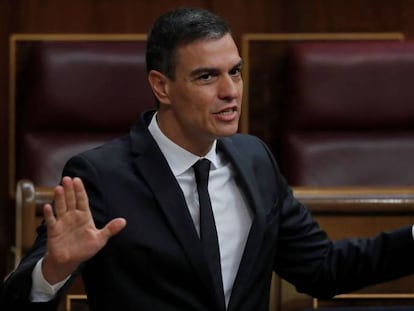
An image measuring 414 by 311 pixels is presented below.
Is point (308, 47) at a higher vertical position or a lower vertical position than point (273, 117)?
higher

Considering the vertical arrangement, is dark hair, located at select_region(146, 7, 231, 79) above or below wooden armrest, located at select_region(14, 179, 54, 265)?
above

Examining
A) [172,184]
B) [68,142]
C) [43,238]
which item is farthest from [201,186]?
[68,142]

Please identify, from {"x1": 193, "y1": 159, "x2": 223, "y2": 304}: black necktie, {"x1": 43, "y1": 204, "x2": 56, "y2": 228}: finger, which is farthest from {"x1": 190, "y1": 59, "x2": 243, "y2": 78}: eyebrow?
{"x1": 43, "y1": 204, "x2": 56, "y2": 228}: finger

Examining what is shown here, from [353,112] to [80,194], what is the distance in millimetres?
956

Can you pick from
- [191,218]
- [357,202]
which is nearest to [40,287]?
[191,218]

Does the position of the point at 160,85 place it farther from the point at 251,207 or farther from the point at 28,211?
the point at 28,211

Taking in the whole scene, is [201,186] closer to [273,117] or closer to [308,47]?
[308,47]

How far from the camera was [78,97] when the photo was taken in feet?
5.69

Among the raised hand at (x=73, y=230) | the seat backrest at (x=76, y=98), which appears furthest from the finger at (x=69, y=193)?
the seat backrest at (x=76, y=98)

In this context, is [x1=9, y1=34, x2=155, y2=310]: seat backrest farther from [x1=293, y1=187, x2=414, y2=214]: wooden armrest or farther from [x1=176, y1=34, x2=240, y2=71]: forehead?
[x1=176, y1=34, x2=240, y2=71]: forehead

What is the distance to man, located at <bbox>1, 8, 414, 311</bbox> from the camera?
97cm

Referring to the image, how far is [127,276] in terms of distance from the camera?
3.18 ft

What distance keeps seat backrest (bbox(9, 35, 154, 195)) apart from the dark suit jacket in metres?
0.69

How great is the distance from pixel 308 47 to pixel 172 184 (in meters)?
0.84
